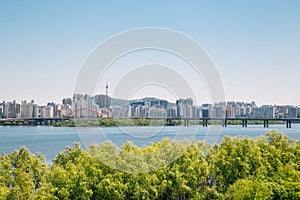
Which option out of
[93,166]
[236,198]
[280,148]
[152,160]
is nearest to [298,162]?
[280,148]

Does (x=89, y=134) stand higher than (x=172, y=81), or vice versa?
(x=172, y=81)

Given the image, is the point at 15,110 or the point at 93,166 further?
the point at 15,110

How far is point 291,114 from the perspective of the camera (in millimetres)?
61469

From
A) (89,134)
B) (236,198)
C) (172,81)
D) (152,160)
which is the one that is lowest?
(236,198)

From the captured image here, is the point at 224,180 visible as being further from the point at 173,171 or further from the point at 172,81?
the point at 172,81

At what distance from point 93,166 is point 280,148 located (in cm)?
807

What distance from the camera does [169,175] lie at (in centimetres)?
1440

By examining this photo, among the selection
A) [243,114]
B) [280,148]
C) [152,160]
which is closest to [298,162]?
[280,148]

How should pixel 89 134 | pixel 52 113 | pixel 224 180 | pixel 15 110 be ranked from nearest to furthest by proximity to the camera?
pixel 89 134 → pixel 224 180 → pixel 52 113 → pixel 15 110

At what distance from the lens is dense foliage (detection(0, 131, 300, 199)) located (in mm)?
13146

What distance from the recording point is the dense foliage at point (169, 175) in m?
13.1

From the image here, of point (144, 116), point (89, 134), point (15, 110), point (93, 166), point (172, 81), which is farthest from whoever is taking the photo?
point (15, 110)

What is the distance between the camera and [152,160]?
1462 cm

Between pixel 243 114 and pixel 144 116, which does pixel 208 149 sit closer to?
pixel 144 116
